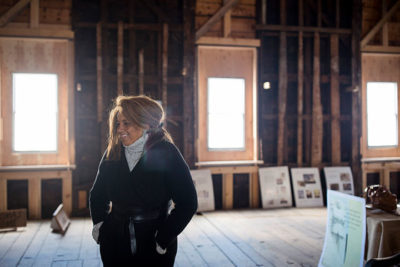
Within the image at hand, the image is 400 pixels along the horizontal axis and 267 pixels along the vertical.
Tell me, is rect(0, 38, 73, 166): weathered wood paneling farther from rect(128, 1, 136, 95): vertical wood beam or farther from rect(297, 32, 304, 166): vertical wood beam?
rect(297, 32, 304, 166): vertical wood beam

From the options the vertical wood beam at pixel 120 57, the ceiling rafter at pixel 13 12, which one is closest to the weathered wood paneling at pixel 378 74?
the vertical wood beam at pixel 120 57

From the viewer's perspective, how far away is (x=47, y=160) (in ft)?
20.2

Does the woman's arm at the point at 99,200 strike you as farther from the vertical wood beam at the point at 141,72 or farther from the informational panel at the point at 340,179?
the informational panel at the point at 340,179

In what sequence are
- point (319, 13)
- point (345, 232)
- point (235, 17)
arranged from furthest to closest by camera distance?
1. point (319, 13)
2. point (235, 17)
3. point (345, 232)

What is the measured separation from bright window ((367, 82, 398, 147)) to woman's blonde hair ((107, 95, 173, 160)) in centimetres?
641

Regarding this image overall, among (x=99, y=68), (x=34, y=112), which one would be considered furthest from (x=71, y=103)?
(x=99, y=68)

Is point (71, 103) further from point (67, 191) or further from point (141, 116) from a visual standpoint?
point (141, 116)

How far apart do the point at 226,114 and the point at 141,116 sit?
497 cm

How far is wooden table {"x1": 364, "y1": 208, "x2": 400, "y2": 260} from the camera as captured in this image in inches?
110

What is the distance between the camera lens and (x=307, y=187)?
22.8 feet

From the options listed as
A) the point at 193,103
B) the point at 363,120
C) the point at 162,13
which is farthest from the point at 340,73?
the point at 162,13

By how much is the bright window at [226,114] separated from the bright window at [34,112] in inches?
98.4

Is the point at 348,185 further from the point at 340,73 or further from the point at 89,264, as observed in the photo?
the point at 89,264

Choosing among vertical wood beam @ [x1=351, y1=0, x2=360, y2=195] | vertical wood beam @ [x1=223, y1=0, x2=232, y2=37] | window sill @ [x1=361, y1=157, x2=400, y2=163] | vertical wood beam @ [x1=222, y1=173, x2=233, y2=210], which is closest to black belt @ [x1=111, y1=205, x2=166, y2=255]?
vertical wood beam @ [x1=222, y1=173, x2=233, y2=210]
